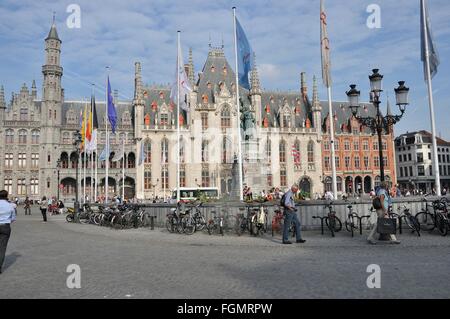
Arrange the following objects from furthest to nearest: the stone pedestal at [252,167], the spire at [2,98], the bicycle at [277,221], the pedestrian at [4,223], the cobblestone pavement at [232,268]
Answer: the spire at [2,98], the stone pedestal at [252,167], the bicycle at [277,221], the pedestrian at [4,223], the cobblestone pavement at [232,268]

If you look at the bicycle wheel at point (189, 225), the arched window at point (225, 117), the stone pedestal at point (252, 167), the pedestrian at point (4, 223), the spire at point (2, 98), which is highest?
the spire at point (2, 98)

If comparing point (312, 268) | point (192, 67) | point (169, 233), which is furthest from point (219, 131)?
point (312, 268)

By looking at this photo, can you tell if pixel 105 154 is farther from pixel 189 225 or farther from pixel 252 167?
pixel 189 225

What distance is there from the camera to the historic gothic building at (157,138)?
186 feet

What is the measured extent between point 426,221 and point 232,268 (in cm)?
936

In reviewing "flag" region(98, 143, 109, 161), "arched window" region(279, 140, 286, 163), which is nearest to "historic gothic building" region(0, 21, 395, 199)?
"arched window" region(279, 140, 286, 163)

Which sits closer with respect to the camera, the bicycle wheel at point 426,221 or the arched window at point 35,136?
the bicycle wheel at point 426,221

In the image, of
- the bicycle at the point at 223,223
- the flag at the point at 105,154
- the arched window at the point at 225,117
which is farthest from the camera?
the arched window at the point at 225,117

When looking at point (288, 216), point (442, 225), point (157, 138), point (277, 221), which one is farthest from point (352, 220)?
point (157, 138)

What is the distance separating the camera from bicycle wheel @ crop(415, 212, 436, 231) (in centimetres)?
1455

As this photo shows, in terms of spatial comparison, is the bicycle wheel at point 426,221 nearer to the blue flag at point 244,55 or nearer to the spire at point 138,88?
the blue flag at point 244,55

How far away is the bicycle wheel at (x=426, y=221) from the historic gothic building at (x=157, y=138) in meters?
38.8

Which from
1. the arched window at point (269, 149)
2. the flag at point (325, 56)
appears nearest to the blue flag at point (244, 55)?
the flag at point (325, 56)
